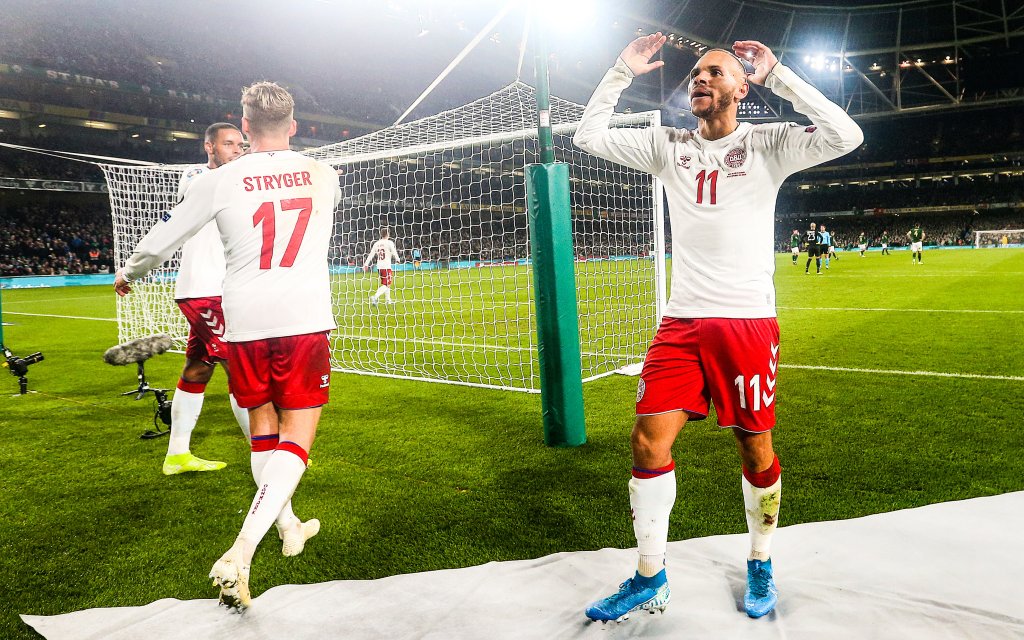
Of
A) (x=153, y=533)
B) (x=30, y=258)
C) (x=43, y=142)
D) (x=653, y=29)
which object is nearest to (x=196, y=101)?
(x=43, y=142)

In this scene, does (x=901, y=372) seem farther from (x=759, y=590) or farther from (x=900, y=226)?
(x=900, y=226)

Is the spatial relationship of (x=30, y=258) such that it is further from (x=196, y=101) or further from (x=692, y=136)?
(x=692, y=136)

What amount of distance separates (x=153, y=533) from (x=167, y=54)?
4144cm

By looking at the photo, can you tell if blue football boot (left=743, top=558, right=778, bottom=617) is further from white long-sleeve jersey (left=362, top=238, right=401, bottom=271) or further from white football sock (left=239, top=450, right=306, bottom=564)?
white long-sleeve jersey (left=362, top=238, right=401, bottom=271)

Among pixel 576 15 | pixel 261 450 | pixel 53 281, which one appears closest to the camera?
pixel 261 450

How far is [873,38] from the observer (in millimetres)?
36406

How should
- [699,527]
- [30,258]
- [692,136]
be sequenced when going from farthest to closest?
[30,258] → [699,527] → [692,136]

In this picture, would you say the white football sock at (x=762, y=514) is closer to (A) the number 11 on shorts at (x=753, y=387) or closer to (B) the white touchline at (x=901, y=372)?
(A) the number 11 on shorts at (x=753, y=387)

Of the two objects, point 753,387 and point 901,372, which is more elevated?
point 753,387

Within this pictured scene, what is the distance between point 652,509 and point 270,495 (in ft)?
4.50

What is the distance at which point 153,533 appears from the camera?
3.34 metres

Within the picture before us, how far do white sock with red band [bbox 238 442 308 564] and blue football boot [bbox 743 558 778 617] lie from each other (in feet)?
5.53

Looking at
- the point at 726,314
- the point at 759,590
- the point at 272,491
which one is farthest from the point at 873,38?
the point at 272,491

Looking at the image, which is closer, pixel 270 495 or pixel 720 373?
pixel 720 373
